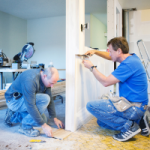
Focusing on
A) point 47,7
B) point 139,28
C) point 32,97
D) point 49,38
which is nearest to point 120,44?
point 32,97

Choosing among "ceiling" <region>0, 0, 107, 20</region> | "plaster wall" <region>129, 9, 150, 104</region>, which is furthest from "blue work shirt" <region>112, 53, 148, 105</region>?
"ceiling" <region>0, 0, 107, 20</region>

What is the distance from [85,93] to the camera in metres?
1.98

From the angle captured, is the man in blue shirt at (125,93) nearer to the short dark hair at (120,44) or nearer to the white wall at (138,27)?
the short dark hair at (120,44)

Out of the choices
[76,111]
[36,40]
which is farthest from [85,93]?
[36,40]

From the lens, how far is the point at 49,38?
6.55 meters

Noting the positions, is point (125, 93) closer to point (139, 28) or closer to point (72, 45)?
point (72, 45)

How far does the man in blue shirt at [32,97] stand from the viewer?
4.62ft

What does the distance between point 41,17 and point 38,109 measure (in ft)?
19.1

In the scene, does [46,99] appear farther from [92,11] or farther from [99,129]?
[92,11]

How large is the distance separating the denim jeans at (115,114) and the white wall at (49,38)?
484 centimetres

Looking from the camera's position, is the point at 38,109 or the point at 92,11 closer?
the point at 38,109

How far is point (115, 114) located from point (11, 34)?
5638mm

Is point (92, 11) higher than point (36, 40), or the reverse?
point (92, 11)

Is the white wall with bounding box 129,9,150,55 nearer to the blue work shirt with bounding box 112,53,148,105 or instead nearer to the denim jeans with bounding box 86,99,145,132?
the blue work shirt with bounding box 112,53,148,105
